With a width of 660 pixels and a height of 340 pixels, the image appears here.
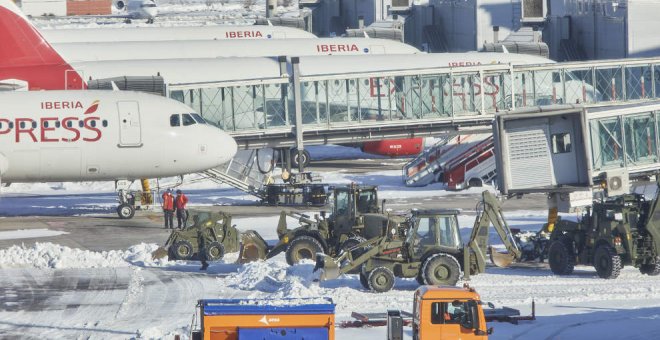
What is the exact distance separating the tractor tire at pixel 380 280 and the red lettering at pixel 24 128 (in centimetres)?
1806

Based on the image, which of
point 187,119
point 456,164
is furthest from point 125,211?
point 456,164

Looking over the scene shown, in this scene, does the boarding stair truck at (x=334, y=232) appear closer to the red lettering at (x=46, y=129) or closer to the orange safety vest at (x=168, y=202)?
the orange safety vest at (x=168, y=202)

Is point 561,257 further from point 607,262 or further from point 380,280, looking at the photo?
point 380,280

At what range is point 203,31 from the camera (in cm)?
8475

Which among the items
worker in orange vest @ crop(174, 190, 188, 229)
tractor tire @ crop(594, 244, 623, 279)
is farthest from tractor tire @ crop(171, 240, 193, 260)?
tractor tire @ crop(594, 244, 623, 279)

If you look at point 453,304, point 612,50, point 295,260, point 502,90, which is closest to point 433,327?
point 453,304

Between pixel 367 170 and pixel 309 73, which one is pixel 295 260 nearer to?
pixel 309 73

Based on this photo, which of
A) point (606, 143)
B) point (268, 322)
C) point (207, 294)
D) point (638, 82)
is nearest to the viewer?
point (268, 322)

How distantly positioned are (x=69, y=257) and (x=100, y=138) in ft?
28.2

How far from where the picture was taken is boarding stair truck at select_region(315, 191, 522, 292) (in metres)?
33.1

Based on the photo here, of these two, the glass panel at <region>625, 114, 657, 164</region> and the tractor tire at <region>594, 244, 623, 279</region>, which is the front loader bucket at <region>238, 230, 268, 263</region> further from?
the glass panel at <region>625, 114, 657, 164</region>

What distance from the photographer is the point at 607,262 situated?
35.0 m

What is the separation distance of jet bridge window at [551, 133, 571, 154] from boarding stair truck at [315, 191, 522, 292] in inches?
305

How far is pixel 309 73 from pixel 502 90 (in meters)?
8.97
